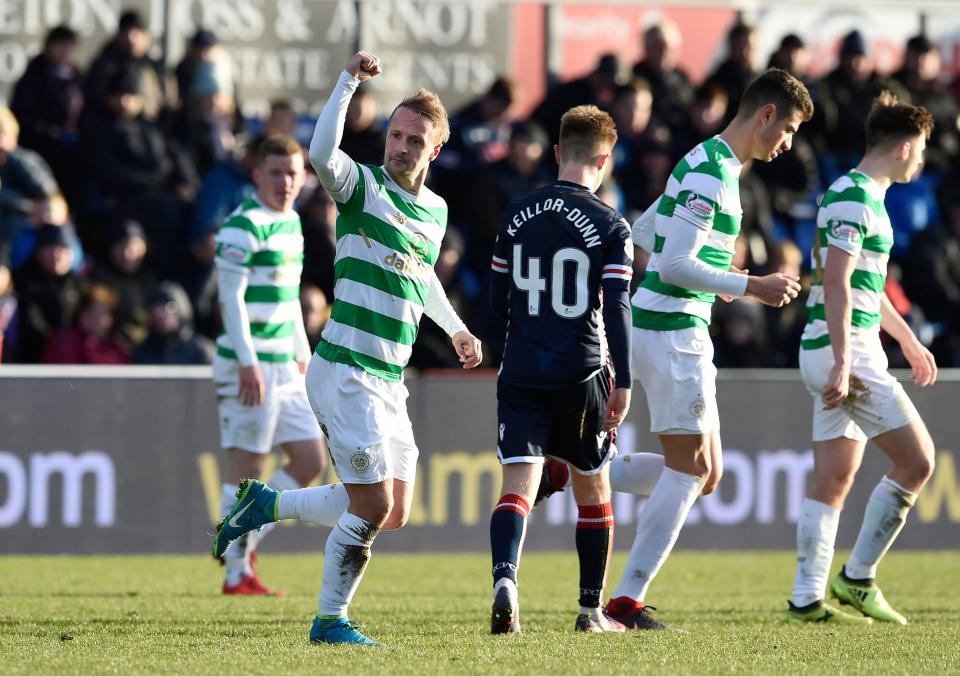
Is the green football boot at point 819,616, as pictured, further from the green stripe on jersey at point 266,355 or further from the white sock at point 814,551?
the green stripe on jersey at point 266,355

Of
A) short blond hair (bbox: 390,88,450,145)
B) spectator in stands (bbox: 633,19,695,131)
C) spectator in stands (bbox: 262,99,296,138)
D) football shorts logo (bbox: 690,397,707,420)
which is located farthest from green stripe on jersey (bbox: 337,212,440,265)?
spectator in stands (bbox: 633,19,695,131)

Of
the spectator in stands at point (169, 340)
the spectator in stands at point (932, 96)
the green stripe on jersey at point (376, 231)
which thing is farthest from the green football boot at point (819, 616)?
the spectator in stands at point (932, 96)

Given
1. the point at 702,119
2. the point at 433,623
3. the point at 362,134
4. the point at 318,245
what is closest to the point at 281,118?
the point at 362,134

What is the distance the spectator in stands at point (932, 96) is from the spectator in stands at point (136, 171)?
Answer: 690cm

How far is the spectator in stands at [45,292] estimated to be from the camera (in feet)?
38.3

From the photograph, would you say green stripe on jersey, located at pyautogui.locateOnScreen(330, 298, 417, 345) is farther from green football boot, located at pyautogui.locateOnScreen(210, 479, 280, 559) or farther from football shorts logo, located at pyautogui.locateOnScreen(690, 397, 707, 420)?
football shorts logo, located at pyautogui.locateOnScreen(690, 397, 707, 420)

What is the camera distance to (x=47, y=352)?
11562mm

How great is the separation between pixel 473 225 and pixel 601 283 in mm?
6716

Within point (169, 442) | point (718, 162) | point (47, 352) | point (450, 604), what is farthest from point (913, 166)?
point (47, 352)

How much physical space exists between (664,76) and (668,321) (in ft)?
25.7

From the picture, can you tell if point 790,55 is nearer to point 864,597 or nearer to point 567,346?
point 864,597

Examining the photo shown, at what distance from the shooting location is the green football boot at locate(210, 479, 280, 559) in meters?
6.72

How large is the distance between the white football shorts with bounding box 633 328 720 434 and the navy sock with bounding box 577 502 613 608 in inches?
19.4

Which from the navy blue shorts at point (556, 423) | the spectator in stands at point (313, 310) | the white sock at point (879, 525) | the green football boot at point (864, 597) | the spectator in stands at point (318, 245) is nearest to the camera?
the navy blue shorts at point (556, 423)
